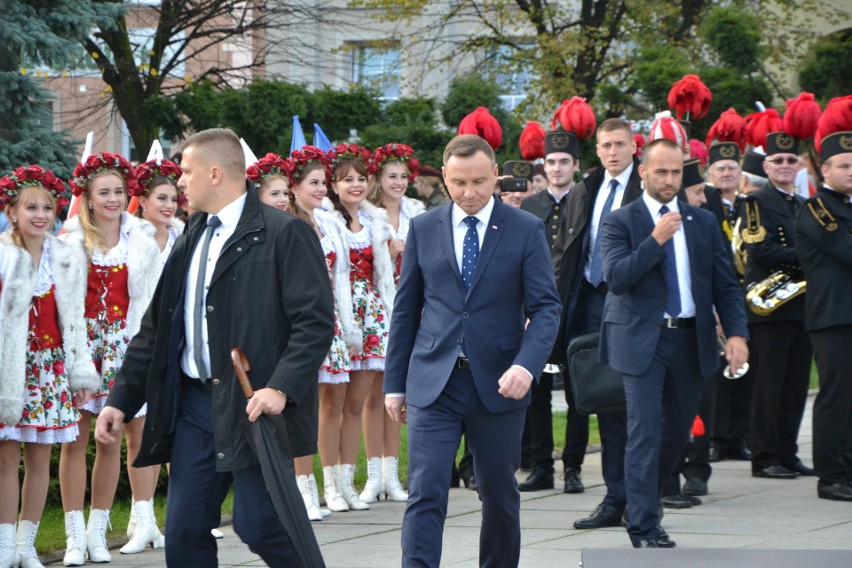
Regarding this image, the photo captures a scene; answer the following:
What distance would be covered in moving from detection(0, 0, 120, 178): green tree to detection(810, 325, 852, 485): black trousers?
5.73 metres

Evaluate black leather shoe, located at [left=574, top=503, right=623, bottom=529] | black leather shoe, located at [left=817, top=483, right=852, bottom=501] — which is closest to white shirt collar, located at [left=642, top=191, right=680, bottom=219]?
black leather shoe, located at [left=574, top=503, right=623, bottom=529]

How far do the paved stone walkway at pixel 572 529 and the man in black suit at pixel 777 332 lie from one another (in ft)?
1.23

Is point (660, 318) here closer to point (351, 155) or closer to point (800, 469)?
point (351, 155)

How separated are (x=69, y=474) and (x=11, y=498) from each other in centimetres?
41

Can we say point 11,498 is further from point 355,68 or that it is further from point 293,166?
point 355,68

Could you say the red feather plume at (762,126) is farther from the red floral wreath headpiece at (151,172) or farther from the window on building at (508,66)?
the window on building at (508,66)

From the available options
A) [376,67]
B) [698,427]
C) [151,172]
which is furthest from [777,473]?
[376,67]

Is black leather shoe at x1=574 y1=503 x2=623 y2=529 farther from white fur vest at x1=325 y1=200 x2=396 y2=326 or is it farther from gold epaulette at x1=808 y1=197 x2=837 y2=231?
gold epaulette at x1=808 y1=197 x2=837 y2=231

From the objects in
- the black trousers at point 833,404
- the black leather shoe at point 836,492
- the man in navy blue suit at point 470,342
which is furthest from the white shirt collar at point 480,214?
the black leather shoe at point 836,492

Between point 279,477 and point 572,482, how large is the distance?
4.94 meters

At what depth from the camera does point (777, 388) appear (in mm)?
10570

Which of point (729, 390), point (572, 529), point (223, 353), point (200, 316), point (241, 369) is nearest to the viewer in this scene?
point (241, 369)

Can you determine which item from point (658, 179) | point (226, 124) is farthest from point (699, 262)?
point (226, 124)

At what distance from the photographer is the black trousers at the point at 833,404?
9.53 metres
